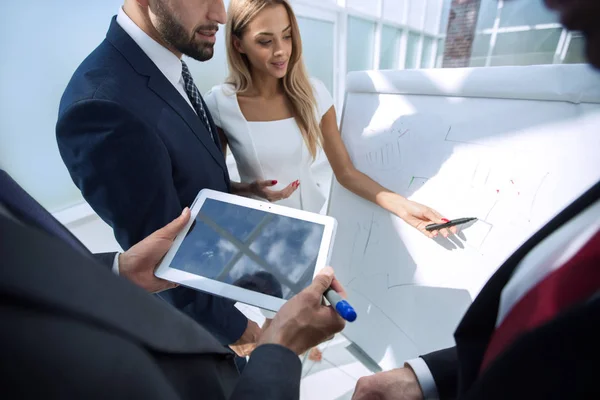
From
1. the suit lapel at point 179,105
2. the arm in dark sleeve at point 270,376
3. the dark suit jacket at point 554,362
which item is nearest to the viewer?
the dark suit jacket at point 554,362

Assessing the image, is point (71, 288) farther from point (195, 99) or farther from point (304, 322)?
point (195, 99)

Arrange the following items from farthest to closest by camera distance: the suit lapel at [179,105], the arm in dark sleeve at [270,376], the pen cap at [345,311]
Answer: the suit lapel at [179,105] → the pen cap at [345,311] → the arm in dark sleeve at [270,376]

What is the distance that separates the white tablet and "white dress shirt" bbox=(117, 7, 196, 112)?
0.31 m

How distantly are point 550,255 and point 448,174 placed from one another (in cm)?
55

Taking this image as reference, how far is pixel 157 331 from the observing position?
224 mm

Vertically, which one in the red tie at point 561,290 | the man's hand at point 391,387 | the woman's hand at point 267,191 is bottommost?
the man's hand at point 391,387

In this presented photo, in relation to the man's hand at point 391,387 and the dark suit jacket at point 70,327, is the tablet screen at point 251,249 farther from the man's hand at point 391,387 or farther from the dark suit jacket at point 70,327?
the dark suit jacket at point 70,327

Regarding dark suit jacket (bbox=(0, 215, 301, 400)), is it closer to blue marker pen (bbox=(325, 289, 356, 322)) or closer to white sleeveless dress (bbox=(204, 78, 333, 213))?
blue marker pen (bbox=(325, 289, 356, 322))

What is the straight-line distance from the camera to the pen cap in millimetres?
412

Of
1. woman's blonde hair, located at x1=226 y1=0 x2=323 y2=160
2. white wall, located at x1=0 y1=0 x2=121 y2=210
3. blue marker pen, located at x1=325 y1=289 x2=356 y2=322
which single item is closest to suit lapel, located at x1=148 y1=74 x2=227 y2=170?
woman's blonde hair, located at x1=226 y1=0 x2=323 y2=160

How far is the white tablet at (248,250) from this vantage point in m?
0.54

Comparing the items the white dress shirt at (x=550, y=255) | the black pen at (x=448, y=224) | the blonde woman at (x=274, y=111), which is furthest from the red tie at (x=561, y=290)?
the blonde woman at (x=274, y=111)

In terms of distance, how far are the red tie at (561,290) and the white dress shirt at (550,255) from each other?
12mm

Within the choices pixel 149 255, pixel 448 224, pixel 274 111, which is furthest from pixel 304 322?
pixel 274 111
